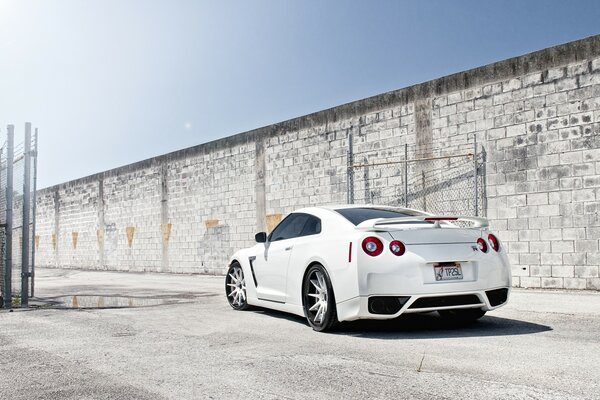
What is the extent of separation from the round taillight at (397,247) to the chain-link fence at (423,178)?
20.8 ft

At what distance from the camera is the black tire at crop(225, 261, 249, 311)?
7.88 metres

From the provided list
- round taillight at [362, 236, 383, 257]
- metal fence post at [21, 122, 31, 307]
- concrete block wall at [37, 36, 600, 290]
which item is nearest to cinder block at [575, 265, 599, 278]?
concrete block wall at [37, 36, 600, 290]

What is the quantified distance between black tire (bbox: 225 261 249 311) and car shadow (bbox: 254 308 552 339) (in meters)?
1.21

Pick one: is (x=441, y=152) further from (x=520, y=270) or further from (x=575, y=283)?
(x=575, y=283)

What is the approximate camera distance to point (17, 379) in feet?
13.6

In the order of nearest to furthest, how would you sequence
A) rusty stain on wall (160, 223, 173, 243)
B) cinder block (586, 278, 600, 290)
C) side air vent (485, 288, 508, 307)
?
1. side air vent (485, 288, 508, 307)
2. cinder block (586, 278, 600, 290)
3. rusty stain on wall (160, 223, 173, 243)

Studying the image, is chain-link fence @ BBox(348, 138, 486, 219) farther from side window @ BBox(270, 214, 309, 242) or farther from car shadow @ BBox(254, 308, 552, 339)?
side window @ BBox(270, 214, 309, 242)

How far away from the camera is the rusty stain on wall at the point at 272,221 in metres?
16.5

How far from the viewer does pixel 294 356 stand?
470 cm

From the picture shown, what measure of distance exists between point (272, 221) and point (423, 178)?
5366 millimetres

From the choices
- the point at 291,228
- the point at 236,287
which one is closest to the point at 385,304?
the point at 291,228

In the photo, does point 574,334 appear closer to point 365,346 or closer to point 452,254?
point 452,254

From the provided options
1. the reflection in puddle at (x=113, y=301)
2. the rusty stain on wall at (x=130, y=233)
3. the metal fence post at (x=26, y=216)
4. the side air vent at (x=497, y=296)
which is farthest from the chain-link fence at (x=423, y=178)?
the rusty stain on wall at (x=130, y=233)

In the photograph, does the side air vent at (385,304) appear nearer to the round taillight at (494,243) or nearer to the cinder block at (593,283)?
the round taillight at (494,243)
